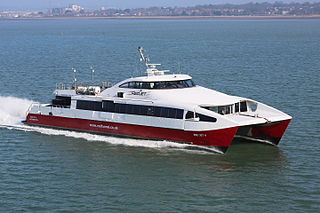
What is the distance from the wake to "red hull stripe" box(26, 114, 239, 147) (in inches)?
14.7

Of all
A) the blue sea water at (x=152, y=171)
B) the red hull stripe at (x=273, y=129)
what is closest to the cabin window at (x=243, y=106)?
the red hull stripe at (x=273, y=129)

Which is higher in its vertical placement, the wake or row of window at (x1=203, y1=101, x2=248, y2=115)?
row of window at (x1=203, y1=101, x2=248, y2=115)

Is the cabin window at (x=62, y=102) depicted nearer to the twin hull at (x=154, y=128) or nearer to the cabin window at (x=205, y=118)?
the twin hull at (x=154, y=128)

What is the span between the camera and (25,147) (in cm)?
3472

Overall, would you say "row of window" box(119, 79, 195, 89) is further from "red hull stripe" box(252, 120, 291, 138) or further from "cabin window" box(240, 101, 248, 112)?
"red hull stripe" box(252, 120, 291, 138)

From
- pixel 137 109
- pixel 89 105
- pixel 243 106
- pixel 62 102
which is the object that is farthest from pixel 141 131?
pixel 62 102

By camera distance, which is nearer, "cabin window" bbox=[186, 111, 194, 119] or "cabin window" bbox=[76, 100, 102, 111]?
"cabin window" bbox=[186, 111, 194, 119]

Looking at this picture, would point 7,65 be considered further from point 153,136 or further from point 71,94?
point 153,136

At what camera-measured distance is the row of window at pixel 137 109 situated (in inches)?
1287

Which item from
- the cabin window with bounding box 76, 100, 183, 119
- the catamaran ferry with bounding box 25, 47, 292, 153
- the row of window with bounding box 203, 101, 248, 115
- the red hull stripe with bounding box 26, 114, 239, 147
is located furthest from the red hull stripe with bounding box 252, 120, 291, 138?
the cabin window with bounding box 76, 100, 183, 119

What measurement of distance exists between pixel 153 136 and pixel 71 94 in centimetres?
761

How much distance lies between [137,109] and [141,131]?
1.39 metres

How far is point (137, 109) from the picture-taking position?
34.8m

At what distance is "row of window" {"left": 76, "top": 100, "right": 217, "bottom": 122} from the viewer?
32688mm
